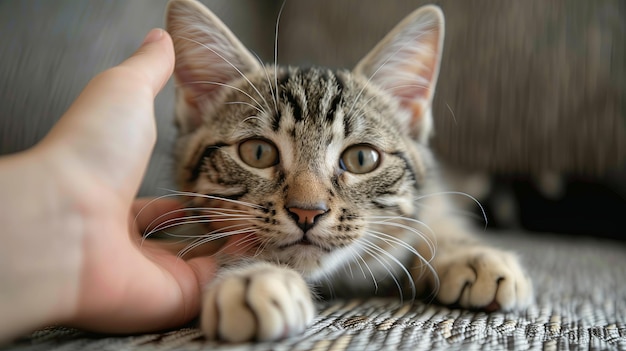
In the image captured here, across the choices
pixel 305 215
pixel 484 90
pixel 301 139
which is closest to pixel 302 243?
pixel 305 215

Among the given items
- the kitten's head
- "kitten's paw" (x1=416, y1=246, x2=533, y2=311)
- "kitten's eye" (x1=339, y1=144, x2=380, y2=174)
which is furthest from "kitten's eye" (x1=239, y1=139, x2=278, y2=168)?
"kitten's paw" (x1=416, y1=246, x2=533, y2=311)

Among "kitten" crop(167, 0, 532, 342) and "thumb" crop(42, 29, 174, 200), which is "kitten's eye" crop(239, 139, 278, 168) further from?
"thumb" crop(42, 29, 174, 200)

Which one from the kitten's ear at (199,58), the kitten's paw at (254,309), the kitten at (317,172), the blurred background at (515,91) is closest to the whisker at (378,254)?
the kitten at (317,172)

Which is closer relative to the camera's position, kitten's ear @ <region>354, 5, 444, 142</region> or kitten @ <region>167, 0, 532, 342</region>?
kitten @ <region>167, 0, 532, 342</region>

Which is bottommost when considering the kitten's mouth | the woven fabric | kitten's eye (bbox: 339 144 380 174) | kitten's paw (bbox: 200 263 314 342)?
the woven fabric

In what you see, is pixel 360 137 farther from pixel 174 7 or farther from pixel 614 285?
pixel 614 285

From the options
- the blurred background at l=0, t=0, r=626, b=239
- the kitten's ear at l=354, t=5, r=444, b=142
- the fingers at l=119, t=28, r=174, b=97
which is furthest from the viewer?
the blurred background at l=0, t=0, r=626, b=239

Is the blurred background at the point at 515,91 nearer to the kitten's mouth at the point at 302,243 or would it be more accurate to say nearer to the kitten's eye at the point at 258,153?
the kitten's eye at the point at 258,153
